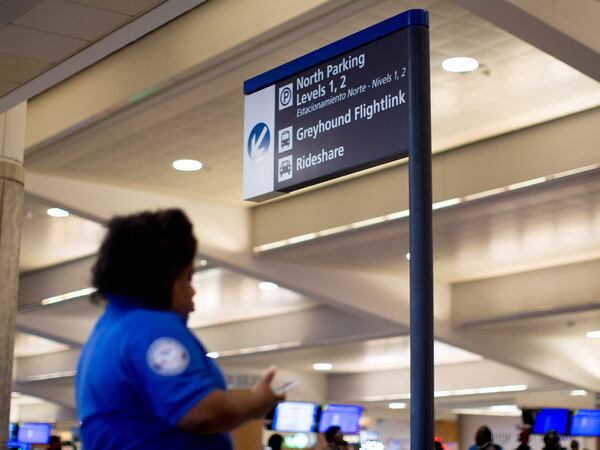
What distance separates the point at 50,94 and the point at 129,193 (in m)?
2.76

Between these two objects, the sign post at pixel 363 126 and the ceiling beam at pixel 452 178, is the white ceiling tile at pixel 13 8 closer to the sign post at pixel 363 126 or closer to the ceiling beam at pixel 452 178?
the sign post at pixel 363 126

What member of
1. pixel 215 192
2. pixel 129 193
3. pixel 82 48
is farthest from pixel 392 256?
pixel 82 48

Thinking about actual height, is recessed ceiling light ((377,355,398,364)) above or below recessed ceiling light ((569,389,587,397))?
above

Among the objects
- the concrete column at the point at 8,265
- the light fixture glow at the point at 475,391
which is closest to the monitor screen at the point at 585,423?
the light fixture glow at the point at 475,391

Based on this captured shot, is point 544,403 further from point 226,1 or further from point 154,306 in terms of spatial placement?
point 154,306

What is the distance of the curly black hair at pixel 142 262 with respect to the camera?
243cm

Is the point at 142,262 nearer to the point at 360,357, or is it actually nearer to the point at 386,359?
the point at 360,357

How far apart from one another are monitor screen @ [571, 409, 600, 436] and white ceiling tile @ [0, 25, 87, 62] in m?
11.9

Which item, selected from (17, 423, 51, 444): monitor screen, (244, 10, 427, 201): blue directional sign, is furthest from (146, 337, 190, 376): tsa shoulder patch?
(17, 423, 51, 444): monitor screen

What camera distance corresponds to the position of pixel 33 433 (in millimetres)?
25703

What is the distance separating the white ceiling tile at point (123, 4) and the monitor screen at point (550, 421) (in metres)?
11.1

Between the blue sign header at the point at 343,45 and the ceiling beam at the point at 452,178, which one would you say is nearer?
the blue sign header at the point at 343,45

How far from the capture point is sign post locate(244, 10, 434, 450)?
376cm

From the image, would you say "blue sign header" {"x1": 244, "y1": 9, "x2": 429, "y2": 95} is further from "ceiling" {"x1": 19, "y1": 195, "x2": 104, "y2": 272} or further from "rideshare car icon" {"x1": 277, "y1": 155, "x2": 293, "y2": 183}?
"ceiling" {"x1": 19, "y1": 195, "x2": 104, "y2": 272}
